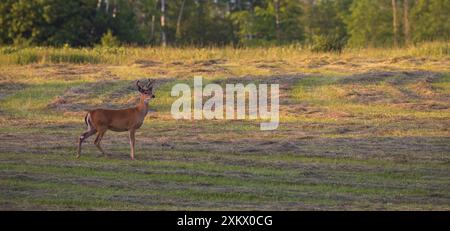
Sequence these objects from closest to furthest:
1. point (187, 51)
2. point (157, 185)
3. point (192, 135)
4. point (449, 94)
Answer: point (157, 185) → point (192, 135) → point (449, 94) → point (187, 51)

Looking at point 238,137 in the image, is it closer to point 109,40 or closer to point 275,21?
point 109,40

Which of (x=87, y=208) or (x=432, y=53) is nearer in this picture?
(x=87, y=208)

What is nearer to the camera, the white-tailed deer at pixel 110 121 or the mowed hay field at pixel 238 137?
the mowed hay field at pixel 238 137

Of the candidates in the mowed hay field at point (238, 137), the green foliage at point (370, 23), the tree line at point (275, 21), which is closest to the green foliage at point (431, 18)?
the tree line at point (275, 21)

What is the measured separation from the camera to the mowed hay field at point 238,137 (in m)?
15.6

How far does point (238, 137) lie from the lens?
21984mm

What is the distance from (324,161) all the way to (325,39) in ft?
65.1

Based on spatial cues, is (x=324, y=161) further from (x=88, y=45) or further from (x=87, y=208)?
(x=88, y=45)

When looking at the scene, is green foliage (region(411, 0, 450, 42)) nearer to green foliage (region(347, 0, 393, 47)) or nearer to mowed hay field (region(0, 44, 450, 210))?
green foliage (region(347, 0, 393, 47))

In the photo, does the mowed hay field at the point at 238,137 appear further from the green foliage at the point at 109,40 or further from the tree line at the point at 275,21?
the tree line at the point at 275,21

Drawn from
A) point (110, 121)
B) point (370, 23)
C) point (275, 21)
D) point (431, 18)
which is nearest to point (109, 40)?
point (275, 21)

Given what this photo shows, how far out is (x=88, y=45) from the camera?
49.6 meters

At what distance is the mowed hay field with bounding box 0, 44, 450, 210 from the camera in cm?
1562
